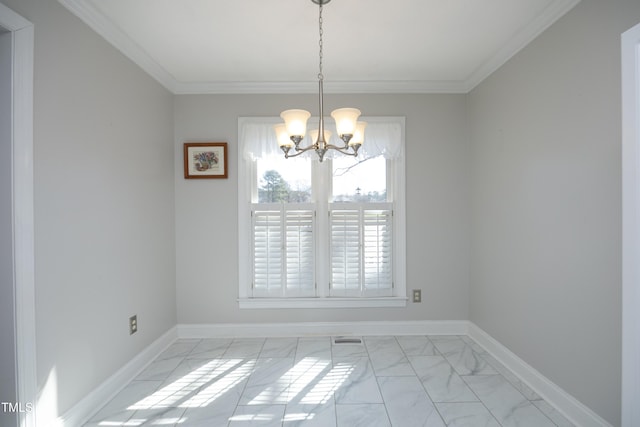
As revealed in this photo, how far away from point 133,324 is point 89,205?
3.26ft

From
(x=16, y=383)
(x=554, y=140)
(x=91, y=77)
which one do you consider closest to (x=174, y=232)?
(x=91, y=77)

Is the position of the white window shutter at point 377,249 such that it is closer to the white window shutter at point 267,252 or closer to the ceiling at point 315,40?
the white window shutter at point 267,252

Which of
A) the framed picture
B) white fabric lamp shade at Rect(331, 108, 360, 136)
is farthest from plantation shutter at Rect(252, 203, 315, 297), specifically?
white fabric lamp shade at Rect(331, 108, 360, 136)

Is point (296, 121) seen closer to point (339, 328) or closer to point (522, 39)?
point (522, 39)

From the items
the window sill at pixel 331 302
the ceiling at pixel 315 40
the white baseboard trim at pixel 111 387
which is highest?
the ceiling at pixel 315 40

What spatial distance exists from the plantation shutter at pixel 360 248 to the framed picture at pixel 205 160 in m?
1.14

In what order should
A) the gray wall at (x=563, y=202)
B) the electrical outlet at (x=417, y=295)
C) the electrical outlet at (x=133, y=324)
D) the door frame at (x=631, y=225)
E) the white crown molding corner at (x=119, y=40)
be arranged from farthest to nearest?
the electrical outlet at (x=417, y=295), the electrical outlet at (x=133, y=324), the white crown molding corner at (x=119, y=40), the gray wall at (x=563, y=202), the door frame at (x=631, y=225)

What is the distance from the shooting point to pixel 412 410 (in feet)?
6.70

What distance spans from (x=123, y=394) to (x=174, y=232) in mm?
1413

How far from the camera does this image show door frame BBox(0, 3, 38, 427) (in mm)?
1548

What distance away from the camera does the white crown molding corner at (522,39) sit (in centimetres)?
199

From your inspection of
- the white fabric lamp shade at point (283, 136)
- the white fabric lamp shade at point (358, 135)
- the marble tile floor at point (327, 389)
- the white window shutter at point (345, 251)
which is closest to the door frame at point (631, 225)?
the marble tile floor at point (327, 389)

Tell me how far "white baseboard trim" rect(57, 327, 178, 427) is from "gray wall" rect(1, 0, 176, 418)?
50mm

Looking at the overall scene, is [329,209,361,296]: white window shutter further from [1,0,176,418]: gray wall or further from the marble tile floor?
[1,0,176,418]: gray wall
